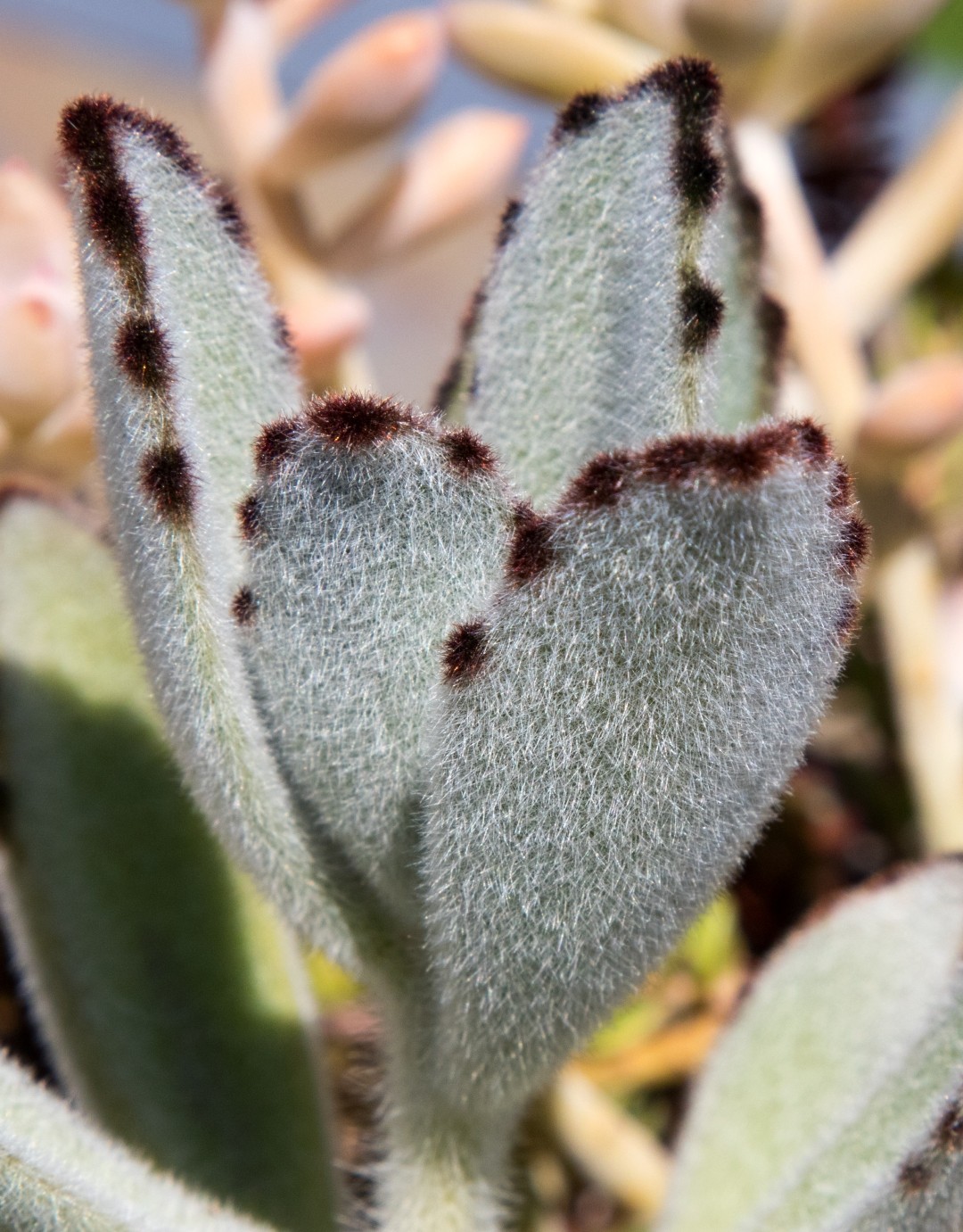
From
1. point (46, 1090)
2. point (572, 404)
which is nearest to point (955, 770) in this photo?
point (572, 404)

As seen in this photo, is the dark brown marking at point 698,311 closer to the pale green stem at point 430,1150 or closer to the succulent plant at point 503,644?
the succulent plant at point 503,644

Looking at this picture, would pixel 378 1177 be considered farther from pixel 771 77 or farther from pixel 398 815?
pixel 771 77

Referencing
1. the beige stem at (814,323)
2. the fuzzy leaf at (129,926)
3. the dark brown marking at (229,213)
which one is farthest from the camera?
the beige stem at (814,323)

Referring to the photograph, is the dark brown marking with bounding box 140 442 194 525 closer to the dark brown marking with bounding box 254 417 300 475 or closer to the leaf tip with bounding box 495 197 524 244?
the dark brown marking with bounding box 254 417 300 475

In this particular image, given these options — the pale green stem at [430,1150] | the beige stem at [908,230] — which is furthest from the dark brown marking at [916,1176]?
the beige stem at [908,230]

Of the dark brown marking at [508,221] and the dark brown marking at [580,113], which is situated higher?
the dark brown marking at [580,113]

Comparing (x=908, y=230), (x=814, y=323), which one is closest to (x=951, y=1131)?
(x=814, y=323)
